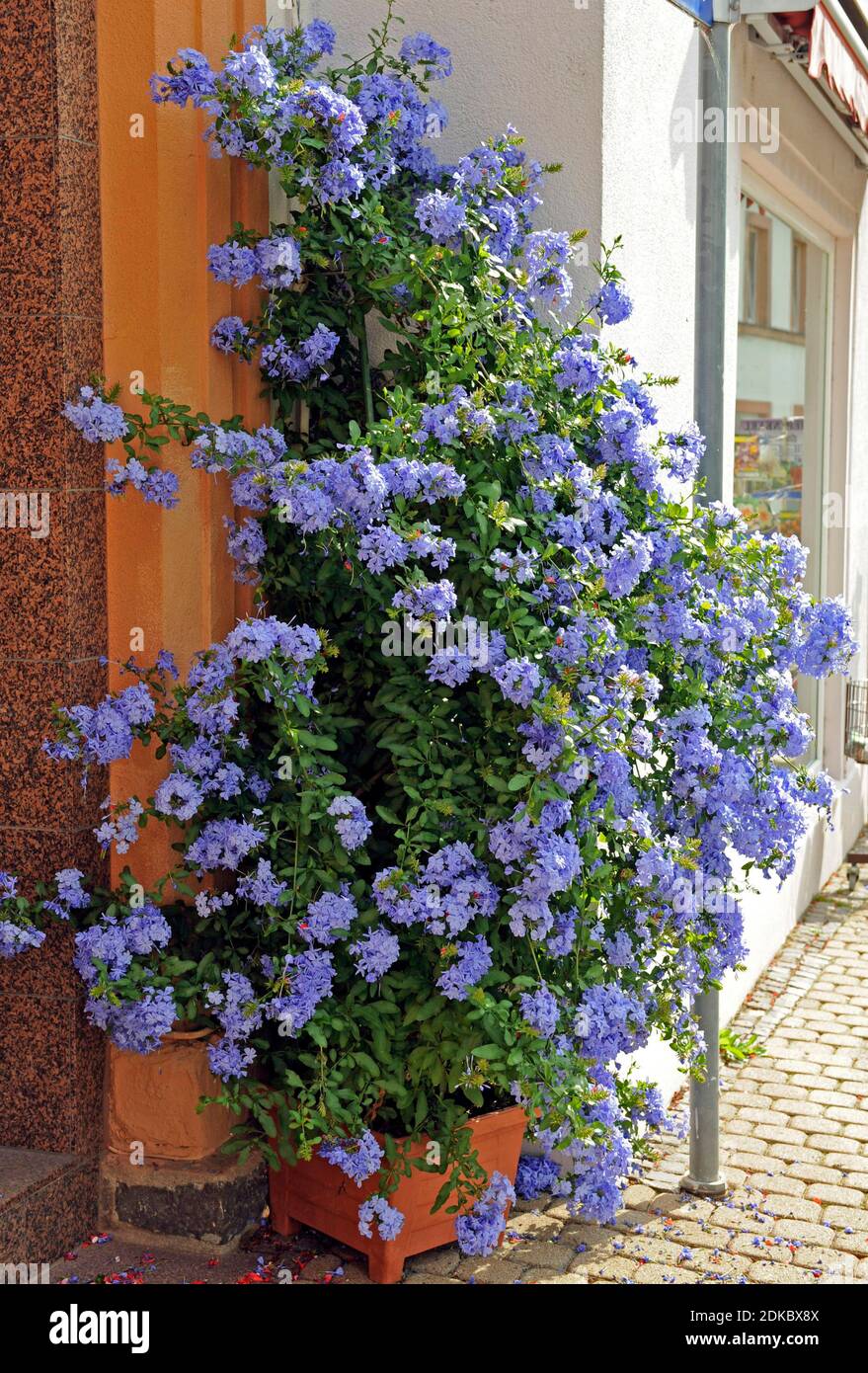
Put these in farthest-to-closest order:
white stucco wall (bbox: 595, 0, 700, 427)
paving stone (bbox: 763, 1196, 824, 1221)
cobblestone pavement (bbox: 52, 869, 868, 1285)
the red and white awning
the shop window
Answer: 1. the shop window
2. the red and white awning
3. white stucco wall (bbox: 595, 0, 700, 427)
4. paving stone (bbox: 763, 1196, 824, 1221)
5. cobblestone pavement (bbox: 52, 869, 868, 1285)

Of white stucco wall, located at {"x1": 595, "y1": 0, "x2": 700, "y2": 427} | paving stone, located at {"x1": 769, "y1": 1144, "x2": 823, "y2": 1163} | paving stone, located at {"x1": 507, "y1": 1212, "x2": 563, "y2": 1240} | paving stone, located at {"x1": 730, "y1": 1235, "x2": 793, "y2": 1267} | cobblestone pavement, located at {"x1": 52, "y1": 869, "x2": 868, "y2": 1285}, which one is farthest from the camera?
paving stone, located at {"x1": 769, "y1": 1144, "x2": 823, "y2": 1163}

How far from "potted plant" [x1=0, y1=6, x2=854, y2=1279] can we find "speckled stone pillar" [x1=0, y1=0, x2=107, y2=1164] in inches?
5.6

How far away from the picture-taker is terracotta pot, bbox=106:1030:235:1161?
3.70 m

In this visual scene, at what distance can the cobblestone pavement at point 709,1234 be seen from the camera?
3.59 m

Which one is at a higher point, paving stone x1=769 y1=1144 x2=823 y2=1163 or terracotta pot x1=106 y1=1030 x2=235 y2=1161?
terracotta pot x1=106 y1=1030 x2=235 y2=1161

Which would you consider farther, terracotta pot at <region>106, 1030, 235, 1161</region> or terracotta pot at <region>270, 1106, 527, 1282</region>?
terracotta pot at <region>106, 1030, 235, 1161</region>

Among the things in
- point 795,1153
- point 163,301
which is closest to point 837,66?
point 163,301

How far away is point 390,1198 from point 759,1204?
1.10 meters

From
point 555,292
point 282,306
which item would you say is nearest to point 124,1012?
point 282,306

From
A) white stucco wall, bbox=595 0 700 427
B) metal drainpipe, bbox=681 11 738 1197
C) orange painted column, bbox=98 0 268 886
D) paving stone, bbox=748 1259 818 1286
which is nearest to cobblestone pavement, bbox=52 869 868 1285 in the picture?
paving stone, bbox=748 1259 818 1286

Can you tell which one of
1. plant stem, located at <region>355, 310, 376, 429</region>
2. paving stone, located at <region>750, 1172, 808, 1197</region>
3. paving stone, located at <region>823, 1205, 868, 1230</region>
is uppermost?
plant stem, located at <region>355, 310, 376, 429</region>

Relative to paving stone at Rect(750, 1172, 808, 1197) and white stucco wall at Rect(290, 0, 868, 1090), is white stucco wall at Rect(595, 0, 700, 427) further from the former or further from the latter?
paving stone at Rect(750, 1172, 808, 1197)

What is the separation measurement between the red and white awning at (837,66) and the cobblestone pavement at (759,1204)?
3192mm

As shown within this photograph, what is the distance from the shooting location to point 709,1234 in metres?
3.83
